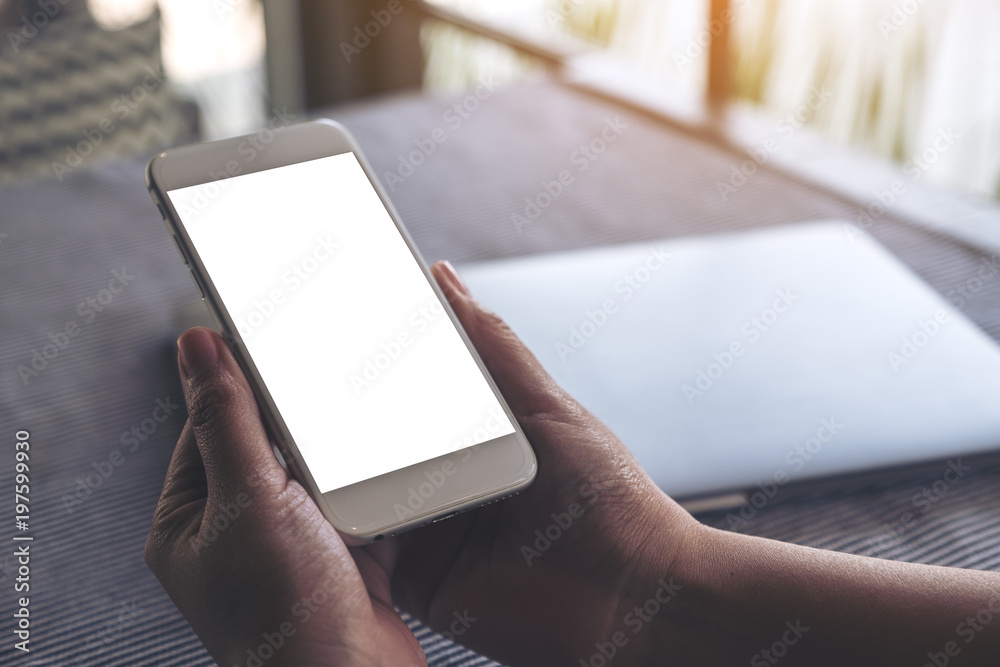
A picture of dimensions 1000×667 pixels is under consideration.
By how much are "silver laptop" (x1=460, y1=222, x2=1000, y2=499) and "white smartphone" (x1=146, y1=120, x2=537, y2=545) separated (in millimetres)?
100

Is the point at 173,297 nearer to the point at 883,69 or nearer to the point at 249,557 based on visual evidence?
the point at 249,557

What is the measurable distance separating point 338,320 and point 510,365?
11cm

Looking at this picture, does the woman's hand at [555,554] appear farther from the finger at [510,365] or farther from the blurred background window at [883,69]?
the blurred background window at [883,69]

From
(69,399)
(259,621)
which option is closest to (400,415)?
(259,621)

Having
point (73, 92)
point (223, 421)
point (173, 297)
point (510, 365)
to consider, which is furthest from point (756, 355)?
point (73, 92)

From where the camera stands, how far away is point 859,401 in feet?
1.70

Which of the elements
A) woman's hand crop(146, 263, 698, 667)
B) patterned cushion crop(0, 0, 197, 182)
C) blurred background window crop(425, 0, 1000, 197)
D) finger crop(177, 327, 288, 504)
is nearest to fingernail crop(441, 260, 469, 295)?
woman's hand crop(146, 263, 698, 667)

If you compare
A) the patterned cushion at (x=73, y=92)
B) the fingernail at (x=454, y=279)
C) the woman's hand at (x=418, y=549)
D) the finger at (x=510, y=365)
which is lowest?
the patterned cushion at (x=73, y=92)

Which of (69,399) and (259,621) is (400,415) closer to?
(259,621)

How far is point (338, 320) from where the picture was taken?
47 centimetres

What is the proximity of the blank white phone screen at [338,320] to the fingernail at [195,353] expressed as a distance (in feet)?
0.11

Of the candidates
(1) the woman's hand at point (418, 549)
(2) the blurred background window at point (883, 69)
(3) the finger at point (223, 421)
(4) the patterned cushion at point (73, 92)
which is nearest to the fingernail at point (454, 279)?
(1) the woman's hand at point (418, 549)

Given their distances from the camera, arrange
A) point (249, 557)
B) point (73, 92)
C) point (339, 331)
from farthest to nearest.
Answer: point (73, 92), point (339, 331), point (249, 557)

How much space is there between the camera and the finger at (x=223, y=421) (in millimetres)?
377
